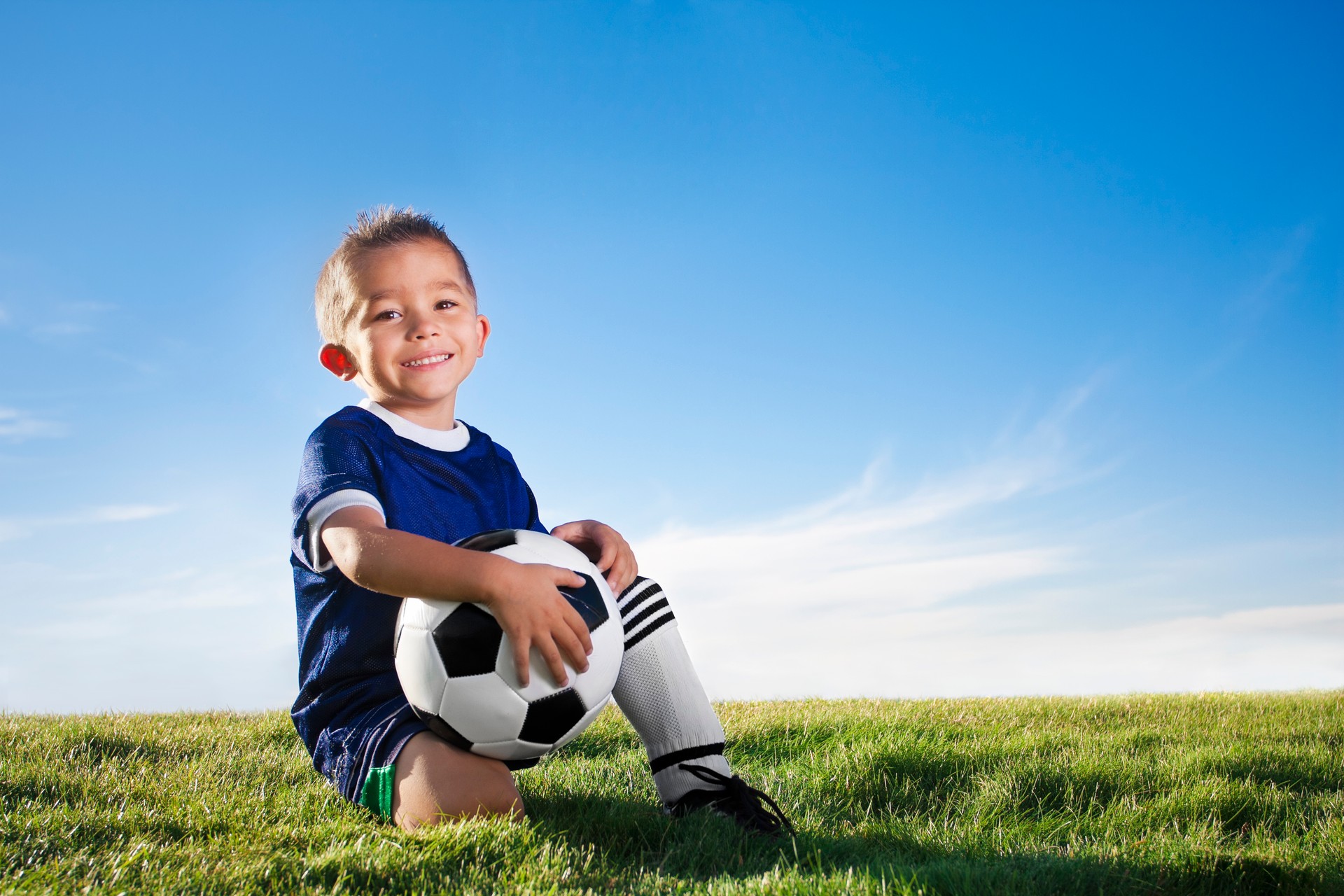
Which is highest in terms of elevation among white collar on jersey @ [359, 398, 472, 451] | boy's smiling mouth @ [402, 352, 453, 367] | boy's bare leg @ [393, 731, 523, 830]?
boy's smiling mouth @ [402, 352, 453, 367]

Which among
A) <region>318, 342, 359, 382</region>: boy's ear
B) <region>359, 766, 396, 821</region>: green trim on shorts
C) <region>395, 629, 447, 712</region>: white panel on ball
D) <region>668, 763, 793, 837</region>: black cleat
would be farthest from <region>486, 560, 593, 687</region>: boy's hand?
<region>318, 342, 359, 382</region>: boy's ear

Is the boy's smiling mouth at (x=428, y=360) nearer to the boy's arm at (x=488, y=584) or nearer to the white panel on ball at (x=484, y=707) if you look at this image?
the boy's arm at (x=488, y=584)

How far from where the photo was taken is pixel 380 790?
10.0ft

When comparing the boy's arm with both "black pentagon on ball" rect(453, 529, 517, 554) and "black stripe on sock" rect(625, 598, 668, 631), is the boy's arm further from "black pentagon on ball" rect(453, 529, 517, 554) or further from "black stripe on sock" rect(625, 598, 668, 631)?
"black stripe on sock" rect(625, 598, 668, 631)

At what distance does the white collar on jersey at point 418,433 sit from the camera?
11.5 ft

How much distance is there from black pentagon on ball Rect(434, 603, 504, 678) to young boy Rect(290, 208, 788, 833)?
6cm

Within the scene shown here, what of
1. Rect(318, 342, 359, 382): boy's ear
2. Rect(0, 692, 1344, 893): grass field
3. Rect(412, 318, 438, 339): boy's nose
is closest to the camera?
Rect(0, 692, 1344, 893): grass field

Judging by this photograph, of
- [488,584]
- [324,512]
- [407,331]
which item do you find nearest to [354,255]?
[407,331]

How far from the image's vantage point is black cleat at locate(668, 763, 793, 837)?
10.2 ft

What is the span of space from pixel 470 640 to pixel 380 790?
74 centimetres

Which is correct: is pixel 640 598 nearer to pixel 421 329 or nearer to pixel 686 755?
pixel 686 755

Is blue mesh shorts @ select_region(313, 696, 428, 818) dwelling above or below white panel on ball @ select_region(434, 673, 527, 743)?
below

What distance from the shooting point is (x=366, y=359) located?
3502mm

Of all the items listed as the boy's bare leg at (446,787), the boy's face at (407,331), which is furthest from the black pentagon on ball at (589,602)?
the boy's face at (407,331)
